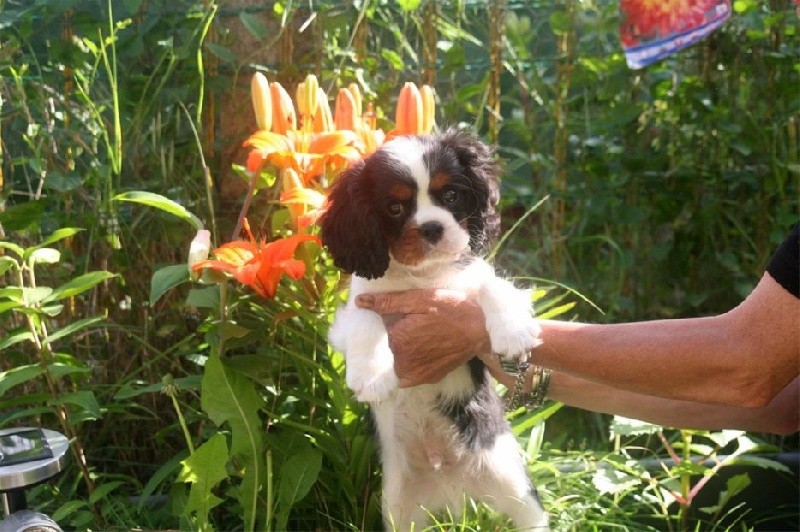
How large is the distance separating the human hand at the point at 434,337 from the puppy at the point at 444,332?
4cm

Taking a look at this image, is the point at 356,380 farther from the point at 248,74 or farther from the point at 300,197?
the point at 248,74

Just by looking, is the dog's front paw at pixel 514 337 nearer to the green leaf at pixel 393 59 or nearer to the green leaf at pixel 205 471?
the green leaf at pixel 205 471

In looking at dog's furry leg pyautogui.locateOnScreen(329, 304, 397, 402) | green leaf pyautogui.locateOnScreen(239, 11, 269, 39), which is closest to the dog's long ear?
dog's furry leg pyautogui.locateOnScreen(329, 304, 397, 402)

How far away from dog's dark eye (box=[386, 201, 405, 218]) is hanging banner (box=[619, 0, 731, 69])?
1.66 metres

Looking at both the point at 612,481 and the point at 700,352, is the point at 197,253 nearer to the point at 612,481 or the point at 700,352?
the point at 700,352

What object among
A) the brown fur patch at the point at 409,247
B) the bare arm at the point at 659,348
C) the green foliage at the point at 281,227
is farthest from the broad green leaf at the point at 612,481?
the brown fur patch at the point at 409,247

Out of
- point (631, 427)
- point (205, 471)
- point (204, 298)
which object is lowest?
point (631, 427)

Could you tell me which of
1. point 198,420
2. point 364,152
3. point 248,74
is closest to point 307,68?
point 248,74

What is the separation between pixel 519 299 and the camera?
2289 millimetres

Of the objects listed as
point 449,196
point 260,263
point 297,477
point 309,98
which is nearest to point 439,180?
point 449,196

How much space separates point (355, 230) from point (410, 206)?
0.13m

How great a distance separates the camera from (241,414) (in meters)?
2.52

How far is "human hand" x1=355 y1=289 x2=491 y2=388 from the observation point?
2281 millimetres

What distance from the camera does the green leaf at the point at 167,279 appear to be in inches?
94.8
